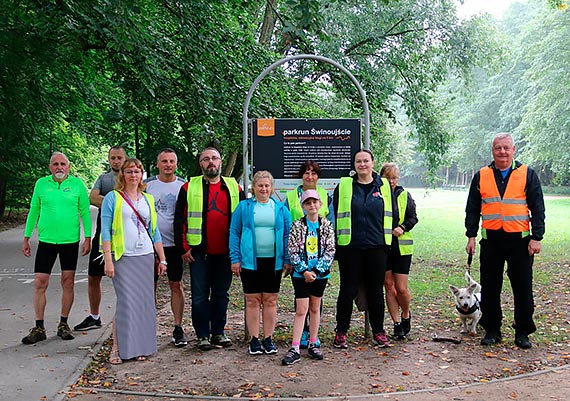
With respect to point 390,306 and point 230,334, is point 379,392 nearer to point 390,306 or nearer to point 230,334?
point 390,306

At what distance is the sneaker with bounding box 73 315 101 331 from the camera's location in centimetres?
763

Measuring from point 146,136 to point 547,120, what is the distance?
1092 inches

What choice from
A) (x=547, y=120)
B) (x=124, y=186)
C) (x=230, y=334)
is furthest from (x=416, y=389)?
(x=547, y=120)

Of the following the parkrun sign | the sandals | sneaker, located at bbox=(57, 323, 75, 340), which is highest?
the parkrun sign

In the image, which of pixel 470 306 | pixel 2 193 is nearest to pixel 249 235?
pixel 470 306

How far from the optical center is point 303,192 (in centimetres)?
686

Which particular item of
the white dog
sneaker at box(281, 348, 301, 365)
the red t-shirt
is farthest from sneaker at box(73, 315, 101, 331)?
the white dog

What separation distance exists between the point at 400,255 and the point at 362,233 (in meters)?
0.69

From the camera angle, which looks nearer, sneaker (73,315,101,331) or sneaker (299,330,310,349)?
sneaker (299,330,310,349)

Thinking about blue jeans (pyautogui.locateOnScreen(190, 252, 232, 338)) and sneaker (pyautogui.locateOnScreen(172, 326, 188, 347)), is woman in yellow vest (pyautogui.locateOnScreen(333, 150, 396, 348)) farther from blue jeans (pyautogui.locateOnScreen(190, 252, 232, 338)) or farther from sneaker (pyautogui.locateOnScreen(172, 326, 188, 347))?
sneaker (pyautogui.locateOnScreen(172, 326, 188, 347))

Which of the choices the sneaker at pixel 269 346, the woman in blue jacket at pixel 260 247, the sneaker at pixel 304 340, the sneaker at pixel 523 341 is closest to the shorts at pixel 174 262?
the woman in blue jacket at pixel 260 247

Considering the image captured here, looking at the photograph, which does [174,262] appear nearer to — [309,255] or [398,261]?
[309,255]

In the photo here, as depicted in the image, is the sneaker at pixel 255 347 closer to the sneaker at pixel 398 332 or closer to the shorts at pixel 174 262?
the shorts at pixel 174 262

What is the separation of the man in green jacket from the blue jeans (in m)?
1.28
